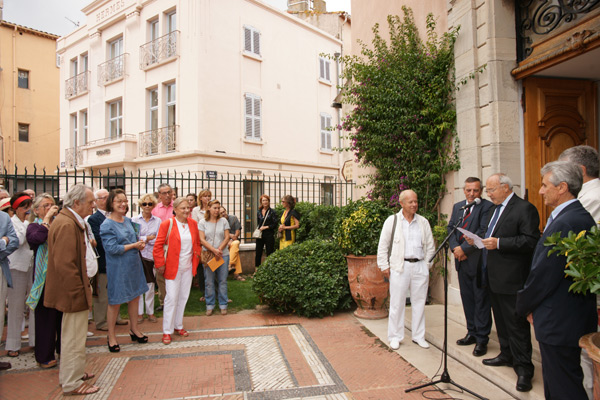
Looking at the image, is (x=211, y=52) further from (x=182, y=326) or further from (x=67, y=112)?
(x=182, y=326)

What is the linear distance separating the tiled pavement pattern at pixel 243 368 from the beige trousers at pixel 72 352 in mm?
206

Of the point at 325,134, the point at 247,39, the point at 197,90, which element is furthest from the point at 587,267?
the point at 325,134

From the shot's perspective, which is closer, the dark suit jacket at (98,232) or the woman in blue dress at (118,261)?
the woman in blue dress at (118,261)

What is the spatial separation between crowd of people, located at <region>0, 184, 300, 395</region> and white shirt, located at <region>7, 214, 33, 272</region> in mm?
10

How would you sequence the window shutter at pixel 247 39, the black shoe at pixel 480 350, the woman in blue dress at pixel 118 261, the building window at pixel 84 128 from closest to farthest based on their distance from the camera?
1. the black shoe at pixel 480 350
2. the woman in blue dress at pixel 118 261
3. the window shutter at pixel 247 39
4. the building window at pixel 84 128

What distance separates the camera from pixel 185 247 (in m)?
5.50

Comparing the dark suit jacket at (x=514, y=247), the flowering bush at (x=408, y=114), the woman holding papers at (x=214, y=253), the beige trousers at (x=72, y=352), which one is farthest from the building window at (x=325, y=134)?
the beige trousers at (x=72, y=352)

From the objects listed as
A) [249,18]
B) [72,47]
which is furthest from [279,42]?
[72,47]

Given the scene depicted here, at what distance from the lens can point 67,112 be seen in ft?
69.6

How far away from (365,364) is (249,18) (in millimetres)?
16153

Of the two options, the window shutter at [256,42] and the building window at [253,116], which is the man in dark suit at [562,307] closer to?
the building window at [253,116]

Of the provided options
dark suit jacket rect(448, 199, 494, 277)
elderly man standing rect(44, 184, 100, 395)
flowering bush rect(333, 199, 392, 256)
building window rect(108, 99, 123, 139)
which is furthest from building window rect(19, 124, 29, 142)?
dark suit jacket rect(448, 199, 494, 277)

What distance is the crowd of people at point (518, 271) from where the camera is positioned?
9.25ft

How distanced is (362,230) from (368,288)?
34.6 inches
